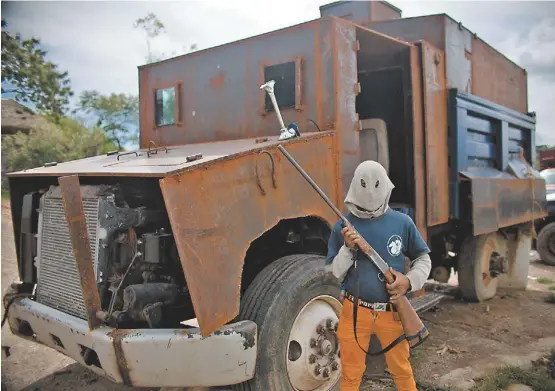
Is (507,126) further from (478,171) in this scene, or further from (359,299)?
(359,299)

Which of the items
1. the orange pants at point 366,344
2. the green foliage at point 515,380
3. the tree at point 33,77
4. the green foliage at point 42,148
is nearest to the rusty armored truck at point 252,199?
the orange pants at point 366,344

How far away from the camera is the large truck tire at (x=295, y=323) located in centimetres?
268

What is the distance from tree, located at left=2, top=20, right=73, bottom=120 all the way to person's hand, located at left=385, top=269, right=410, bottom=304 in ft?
36.5

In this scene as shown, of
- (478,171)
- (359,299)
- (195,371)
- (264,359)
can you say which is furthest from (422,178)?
(195,371)

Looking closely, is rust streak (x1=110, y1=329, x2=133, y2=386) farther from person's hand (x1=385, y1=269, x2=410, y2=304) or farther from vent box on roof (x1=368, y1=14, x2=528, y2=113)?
vent box on roof (x1=368, y1=14, x2=528, y2=113)

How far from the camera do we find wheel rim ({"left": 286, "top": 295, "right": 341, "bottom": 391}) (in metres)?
2.90

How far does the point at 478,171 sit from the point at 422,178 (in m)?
1.24

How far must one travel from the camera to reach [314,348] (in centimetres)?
299

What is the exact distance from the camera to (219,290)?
2.46 meters

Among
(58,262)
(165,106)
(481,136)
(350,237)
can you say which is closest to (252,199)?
(350,237)

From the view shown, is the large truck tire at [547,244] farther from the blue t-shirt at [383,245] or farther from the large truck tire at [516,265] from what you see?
the blue t-shirt at [383,245]

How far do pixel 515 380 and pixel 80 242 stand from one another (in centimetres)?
328

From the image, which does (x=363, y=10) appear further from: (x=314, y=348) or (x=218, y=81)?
(x=314, y=348)

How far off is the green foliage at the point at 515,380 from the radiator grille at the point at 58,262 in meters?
2.89
